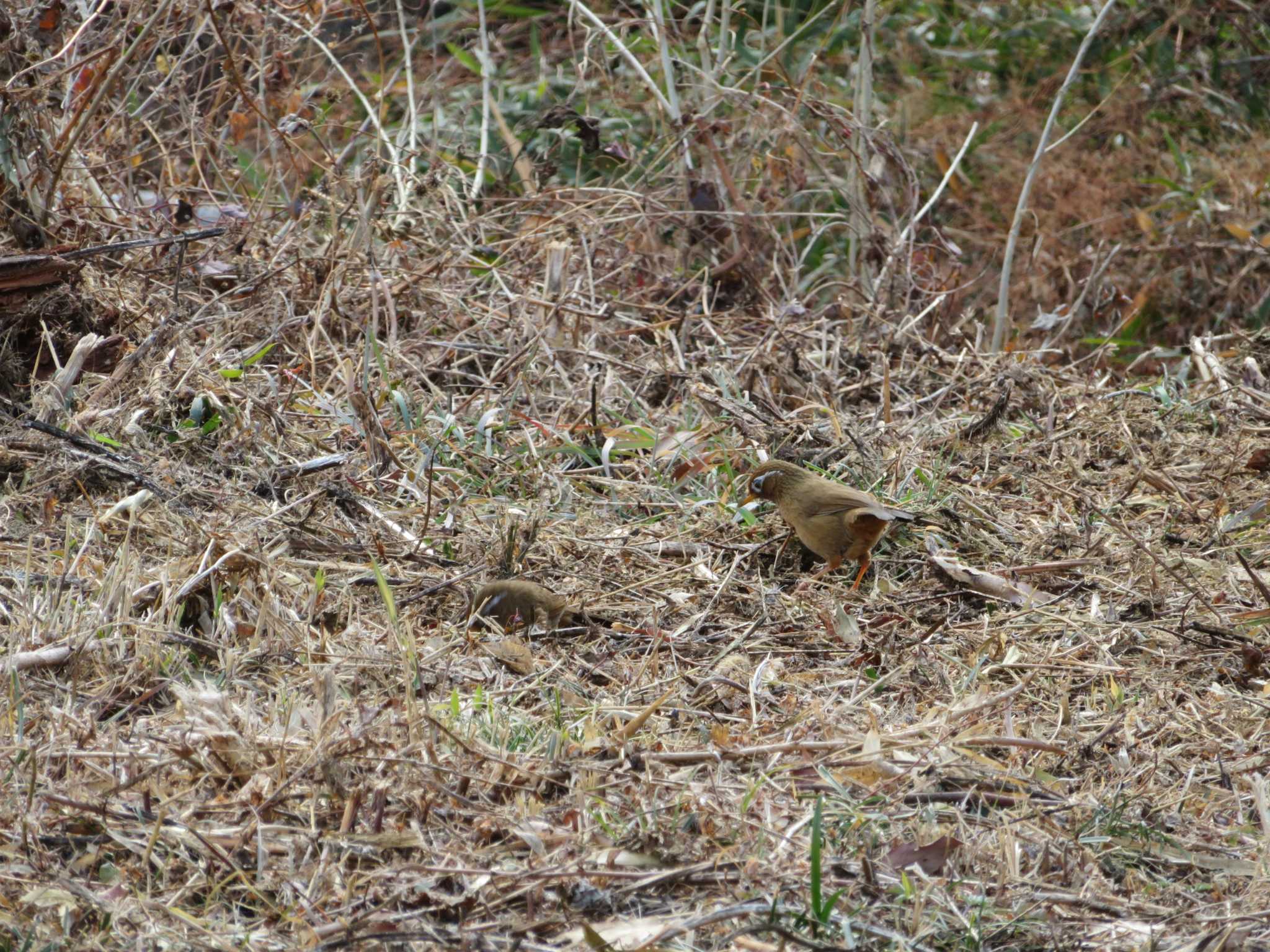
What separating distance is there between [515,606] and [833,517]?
0.89 m

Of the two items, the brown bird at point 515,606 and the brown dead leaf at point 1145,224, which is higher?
the brown bird at point 515,606

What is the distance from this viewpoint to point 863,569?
3672mm

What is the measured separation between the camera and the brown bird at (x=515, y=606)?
10.6 feet

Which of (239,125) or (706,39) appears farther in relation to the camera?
(706,39)

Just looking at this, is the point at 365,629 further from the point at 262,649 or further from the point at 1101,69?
the point at 1101,69

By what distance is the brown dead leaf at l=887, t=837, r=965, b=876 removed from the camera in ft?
7.58

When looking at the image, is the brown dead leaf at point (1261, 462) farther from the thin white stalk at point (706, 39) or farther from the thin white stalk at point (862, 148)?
the thin white stalk at point (706, 39)

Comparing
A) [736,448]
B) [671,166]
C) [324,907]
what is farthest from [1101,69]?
[324,907]

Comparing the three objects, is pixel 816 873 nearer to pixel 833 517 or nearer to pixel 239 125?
pixel 833 517

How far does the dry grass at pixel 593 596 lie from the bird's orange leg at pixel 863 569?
0.05 meters

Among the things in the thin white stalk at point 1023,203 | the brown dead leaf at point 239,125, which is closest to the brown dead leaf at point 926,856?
the thin white stalk at point 1023,203

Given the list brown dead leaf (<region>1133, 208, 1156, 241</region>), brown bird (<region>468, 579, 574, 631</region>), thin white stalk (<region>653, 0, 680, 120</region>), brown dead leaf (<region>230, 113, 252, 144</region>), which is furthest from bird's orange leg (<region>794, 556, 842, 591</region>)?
brown dead leaf (<region>1133, 208, 1156, 241</region>)

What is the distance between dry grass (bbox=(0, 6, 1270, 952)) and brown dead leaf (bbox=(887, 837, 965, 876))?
0.04 feet

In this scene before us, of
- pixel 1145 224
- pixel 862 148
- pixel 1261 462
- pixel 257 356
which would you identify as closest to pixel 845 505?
pixel 1261 462
